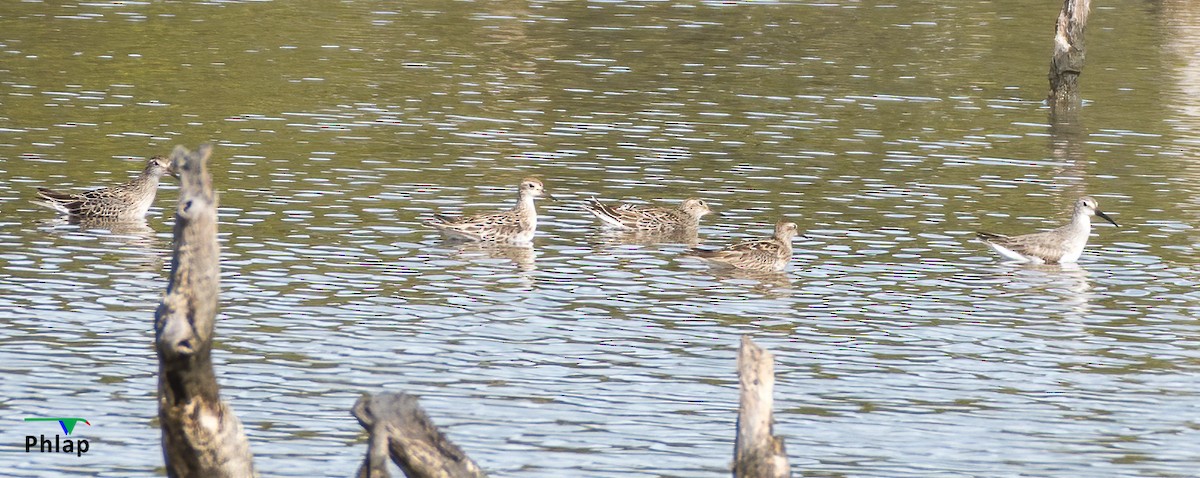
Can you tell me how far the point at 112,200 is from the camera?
25.9 meters

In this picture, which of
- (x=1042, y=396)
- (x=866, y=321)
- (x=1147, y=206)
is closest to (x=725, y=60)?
Result: (x=1147, y=206)

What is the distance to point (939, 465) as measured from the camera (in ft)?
50.3

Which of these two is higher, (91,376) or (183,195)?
(183,195)

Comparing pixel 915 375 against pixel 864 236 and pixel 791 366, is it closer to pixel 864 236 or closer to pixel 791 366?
pixel 791 366

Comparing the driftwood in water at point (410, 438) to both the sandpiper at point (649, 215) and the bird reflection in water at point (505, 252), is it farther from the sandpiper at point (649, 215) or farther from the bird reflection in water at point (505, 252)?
the sandpiper at point (649, 215)

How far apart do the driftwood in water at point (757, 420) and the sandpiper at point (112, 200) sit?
629 inches

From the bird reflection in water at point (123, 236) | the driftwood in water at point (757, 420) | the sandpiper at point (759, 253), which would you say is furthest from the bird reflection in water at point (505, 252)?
the driftwood in water at point (757, 420)

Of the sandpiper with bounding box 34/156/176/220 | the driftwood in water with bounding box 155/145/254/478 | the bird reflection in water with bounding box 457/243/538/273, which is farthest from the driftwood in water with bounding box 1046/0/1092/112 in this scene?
the driftwood in water with bounding box 155/145/254/478

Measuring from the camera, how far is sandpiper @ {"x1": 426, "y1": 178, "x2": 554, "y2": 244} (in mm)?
25219

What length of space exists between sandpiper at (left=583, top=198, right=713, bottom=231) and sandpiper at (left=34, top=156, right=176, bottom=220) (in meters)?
5.91

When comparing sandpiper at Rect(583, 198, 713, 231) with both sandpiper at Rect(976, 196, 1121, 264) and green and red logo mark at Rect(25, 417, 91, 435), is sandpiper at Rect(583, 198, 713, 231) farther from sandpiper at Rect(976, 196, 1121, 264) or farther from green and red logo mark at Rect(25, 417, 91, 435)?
green and red logo mark at Rect(25, 417, 91, 435)

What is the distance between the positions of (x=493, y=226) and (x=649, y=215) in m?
2.25

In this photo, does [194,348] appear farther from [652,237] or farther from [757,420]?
[652,237]

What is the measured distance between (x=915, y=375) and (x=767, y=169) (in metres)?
13.4
